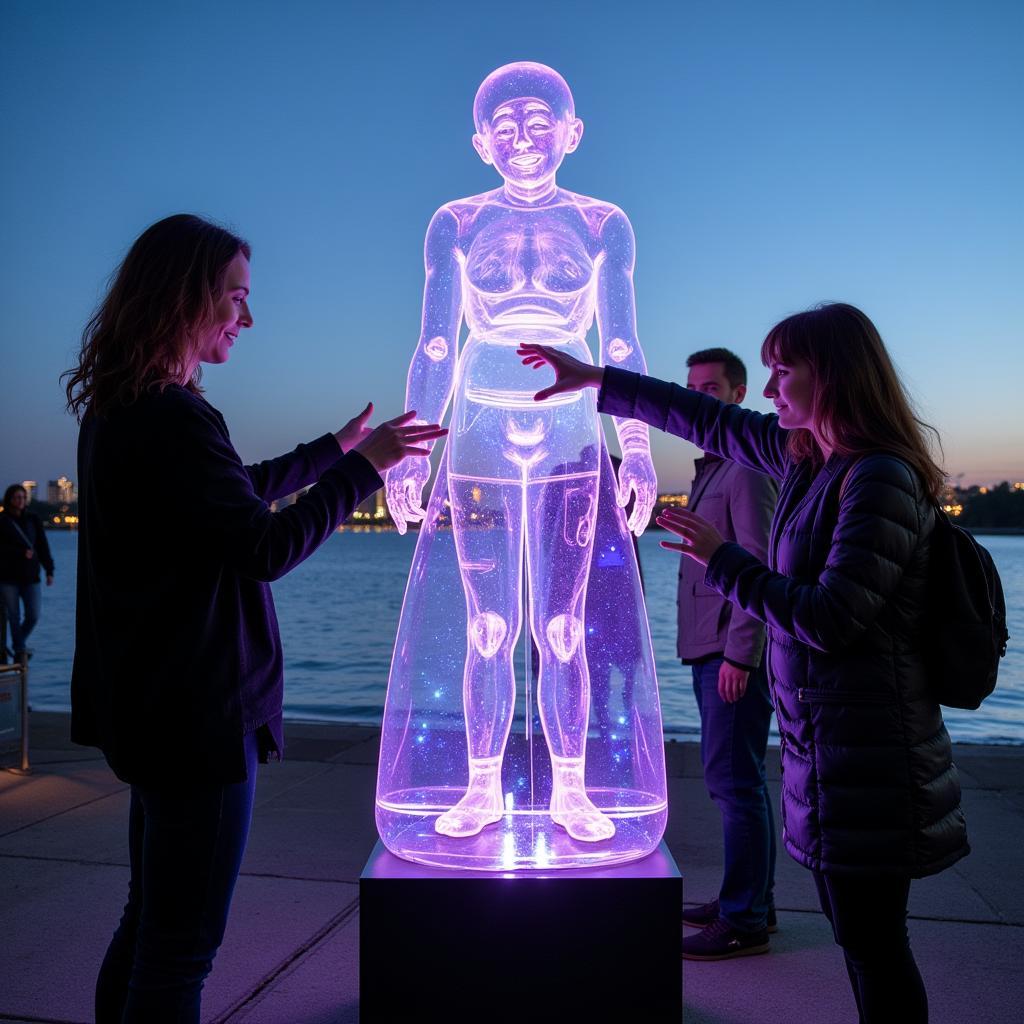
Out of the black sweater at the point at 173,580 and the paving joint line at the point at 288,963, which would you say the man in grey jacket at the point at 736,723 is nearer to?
the paving joint line at the point at 288,963

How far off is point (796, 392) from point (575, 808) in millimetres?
1335

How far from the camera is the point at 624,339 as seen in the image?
2986mm

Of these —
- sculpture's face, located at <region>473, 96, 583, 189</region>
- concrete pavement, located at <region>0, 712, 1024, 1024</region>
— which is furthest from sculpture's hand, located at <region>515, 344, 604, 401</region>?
concrete pavement, located at <region>0, 712, 1024, 1024</region>

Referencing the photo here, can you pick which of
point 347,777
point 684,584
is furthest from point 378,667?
point 684,584

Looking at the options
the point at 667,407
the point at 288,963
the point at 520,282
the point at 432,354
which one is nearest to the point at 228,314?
the point at 432,354

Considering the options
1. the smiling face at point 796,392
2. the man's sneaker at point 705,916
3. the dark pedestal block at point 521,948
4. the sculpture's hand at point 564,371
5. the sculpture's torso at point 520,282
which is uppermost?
the sculpture's torso at point 520,282

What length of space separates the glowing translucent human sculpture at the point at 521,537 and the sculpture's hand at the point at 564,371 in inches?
5.4

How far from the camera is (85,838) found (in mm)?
4594

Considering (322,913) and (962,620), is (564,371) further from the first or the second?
(322,913)

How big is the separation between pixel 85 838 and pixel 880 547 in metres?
4.10

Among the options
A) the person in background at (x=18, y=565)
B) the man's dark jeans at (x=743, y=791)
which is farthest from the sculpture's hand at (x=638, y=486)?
the person in background at (x=18, y=565)

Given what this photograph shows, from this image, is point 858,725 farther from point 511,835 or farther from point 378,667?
point 378,667

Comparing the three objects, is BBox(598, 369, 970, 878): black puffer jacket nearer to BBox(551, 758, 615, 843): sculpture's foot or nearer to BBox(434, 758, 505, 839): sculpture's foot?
BBox(551, 758, 615, 843): sculpture's foot

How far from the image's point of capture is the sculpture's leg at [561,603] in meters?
2.82
